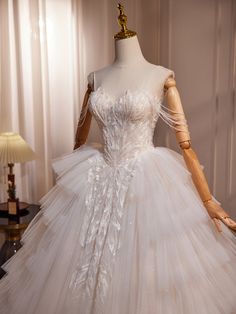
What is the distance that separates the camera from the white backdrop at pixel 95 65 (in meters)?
1.99

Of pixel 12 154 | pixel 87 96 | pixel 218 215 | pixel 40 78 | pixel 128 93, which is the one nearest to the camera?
pixel 218 215

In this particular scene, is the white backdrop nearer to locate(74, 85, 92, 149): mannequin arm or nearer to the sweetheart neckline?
locate(74, 85, 92, 149): mannequin arm

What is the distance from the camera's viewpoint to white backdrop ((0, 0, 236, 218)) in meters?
1.99

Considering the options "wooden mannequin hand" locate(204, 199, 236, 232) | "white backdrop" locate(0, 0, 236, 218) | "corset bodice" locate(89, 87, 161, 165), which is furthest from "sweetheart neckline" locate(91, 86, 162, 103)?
"white backdrop" locate(0, 0, 236, 218)

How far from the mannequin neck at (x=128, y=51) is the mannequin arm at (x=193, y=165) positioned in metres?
0.15

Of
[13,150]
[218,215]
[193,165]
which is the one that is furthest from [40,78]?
[218,215]

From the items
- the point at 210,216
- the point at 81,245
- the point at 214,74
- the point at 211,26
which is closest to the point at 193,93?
the point at 214,74

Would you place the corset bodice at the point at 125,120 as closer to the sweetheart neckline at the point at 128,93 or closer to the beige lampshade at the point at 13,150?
the sweetheart neckline at the point at 128,93

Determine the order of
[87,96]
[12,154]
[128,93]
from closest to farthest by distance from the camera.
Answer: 1. [128,93]
2. [87,96]
3. [12,154]

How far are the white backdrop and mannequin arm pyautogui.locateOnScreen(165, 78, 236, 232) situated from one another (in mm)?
655

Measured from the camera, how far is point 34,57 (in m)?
2.24

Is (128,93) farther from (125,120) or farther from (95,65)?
(95,65)

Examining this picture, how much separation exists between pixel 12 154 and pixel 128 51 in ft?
2.88

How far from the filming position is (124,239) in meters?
1.27
